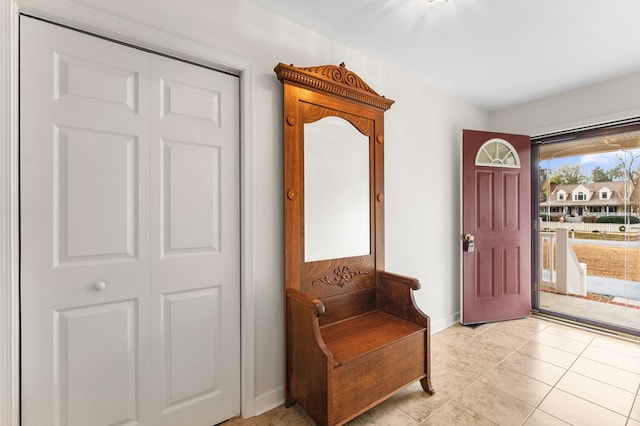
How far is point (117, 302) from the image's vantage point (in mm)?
1383

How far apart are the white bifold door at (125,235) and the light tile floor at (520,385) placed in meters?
0.56

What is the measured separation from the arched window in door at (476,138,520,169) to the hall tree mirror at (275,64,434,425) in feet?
5.05

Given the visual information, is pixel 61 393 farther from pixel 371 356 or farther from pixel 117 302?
pixel 371 356

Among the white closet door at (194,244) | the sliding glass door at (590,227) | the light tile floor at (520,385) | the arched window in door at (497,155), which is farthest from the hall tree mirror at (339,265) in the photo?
the sliding glass door at (590,227)

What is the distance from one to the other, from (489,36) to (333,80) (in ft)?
3.96

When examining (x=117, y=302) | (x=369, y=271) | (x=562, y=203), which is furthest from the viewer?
(x=562, y=203)

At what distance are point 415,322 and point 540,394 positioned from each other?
93 centimetres

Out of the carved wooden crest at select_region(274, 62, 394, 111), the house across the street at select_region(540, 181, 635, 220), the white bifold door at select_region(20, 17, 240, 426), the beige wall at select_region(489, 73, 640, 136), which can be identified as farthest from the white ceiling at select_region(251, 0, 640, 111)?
the house across the street at select_region(540, 181, 635, 220)

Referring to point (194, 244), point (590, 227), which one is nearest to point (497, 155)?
point (590, 227)

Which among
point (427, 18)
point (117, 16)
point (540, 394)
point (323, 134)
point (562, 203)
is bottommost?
point (540, 394)

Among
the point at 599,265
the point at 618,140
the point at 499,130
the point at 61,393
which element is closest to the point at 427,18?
the point at 499,130

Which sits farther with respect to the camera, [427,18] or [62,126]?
[427,18]

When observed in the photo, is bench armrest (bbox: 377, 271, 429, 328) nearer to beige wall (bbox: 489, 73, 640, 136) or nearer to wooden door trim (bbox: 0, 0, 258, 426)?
wooden door trim (bbox: 0, 0, 258, 426)

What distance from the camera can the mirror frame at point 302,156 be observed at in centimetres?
178
